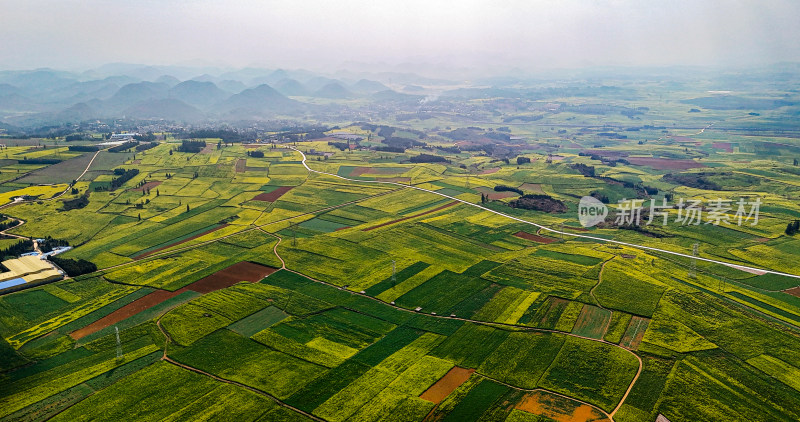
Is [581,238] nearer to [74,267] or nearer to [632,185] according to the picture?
[632,185]

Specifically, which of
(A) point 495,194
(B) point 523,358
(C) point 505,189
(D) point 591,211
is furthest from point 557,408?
(C) point 505,189

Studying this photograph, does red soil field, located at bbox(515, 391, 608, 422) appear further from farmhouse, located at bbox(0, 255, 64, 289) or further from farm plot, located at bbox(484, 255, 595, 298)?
farmhouse, located at bbox(0, 255, 64, 289)

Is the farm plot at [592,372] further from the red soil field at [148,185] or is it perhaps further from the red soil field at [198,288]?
the red soil field at [148,185]

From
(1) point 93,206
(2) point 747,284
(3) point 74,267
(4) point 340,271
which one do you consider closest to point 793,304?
→ (2) point 747,284

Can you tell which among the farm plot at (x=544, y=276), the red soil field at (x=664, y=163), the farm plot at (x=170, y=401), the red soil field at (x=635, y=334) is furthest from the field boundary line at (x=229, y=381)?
the red soil field at (x=664, y=163)

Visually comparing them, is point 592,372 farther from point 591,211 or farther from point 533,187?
point 533,187

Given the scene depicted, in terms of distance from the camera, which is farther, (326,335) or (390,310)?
(390,310)

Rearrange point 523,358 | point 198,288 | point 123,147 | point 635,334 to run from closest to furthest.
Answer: point 523,358
point 635,334
point 198,288
point 123,147
